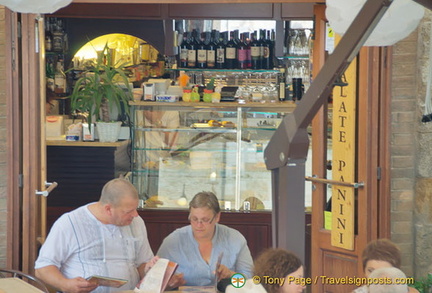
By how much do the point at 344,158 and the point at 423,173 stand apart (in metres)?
0.55

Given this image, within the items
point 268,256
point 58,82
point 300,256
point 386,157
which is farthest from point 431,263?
point 58,82

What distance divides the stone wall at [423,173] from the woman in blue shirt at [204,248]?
1382 millimetres

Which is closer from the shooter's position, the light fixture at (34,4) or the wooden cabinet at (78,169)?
the light fixture at (34,4)

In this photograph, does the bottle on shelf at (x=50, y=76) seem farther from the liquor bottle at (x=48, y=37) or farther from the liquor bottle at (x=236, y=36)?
the liquor bottle at (x=236, y=36)

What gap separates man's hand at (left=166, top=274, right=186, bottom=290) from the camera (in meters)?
3.93

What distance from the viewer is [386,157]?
4.73 metres

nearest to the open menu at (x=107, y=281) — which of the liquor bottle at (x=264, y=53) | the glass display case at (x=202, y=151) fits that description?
the glass display case at (x=202, y=151)

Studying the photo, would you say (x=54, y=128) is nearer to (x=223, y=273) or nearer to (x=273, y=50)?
(x=273, y=50)

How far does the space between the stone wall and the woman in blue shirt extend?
4.53ft

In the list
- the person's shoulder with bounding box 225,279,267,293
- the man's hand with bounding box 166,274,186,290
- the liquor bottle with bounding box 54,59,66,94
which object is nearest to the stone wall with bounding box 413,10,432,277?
the man's hand with bounding box 166,274,186,290

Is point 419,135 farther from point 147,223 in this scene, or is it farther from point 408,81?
point 147,223

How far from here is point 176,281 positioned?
393 cm

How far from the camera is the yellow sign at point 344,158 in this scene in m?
4.79

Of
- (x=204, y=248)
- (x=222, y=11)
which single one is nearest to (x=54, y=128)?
(x=222, y=11)
